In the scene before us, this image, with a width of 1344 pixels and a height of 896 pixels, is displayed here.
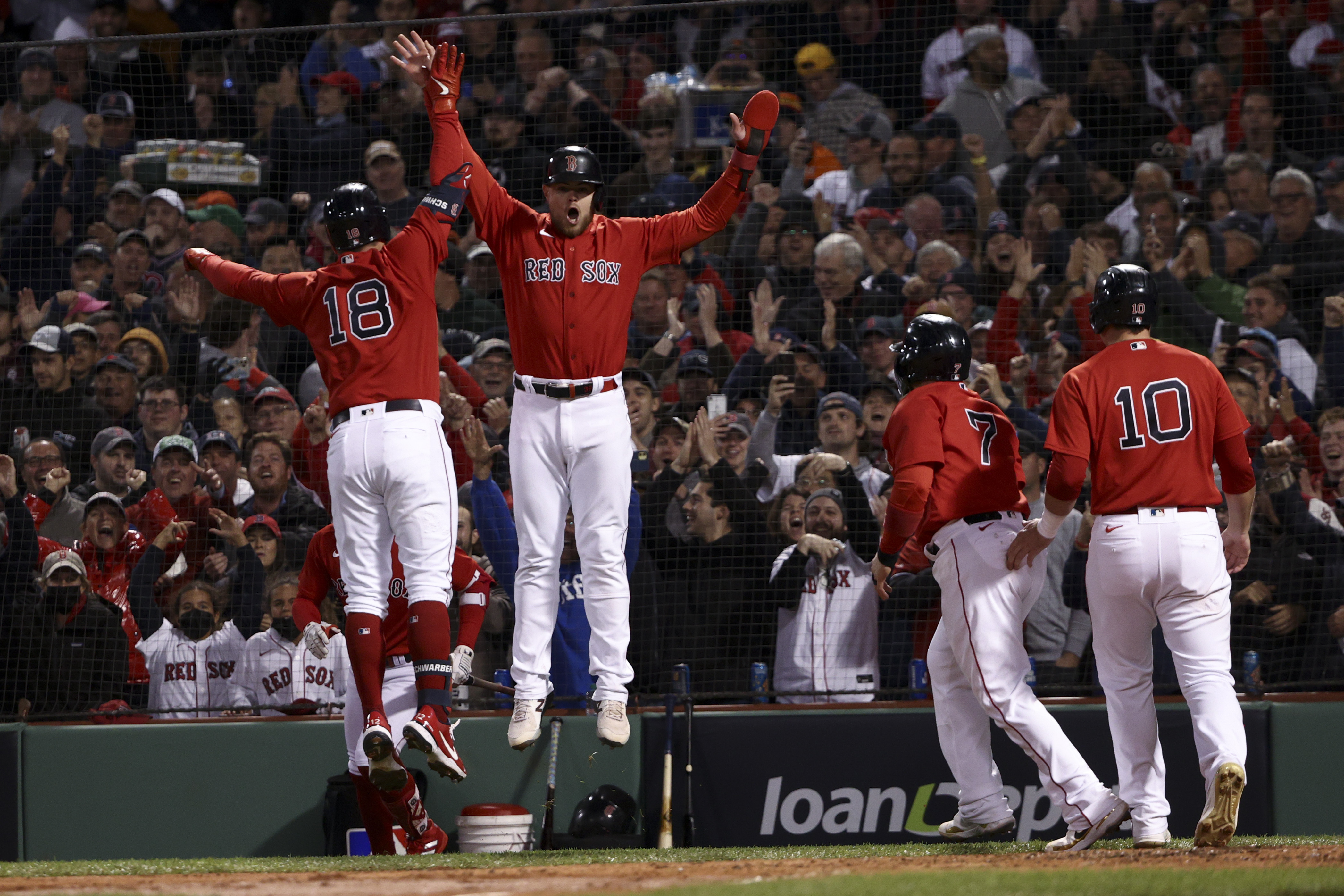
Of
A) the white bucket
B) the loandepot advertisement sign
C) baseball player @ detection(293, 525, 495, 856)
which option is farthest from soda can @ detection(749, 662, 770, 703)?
baseball player @ detection(293, 525, 495, 856)

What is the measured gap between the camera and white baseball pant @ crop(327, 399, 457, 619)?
226 inches

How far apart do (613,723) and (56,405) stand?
4.58 meters

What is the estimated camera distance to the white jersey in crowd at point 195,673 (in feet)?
25.1

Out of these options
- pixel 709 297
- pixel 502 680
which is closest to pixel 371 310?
pixel 502 680

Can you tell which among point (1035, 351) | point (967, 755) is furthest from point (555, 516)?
point (1035, 351)

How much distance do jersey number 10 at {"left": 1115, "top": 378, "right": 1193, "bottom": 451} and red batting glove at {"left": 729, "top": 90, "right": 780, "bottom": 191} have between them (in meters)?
1.70

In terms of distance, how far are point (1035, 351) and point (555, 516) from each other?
3731 millimetres

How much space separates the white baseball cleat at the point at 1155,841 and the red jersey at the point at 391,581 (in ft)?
9.82

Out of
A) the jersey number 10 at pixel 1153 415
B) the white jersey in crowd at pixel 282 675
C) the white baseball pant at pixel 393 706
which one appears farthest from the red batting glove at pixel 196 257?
the jersey number 10 at pixel 1153 415

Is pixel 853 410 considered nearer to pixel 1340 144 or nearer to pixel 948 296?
pixel 948 296

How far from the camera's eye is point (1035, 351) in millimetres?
8438

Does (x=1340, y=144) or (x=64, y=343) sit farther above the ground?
(x=1340, y=144)

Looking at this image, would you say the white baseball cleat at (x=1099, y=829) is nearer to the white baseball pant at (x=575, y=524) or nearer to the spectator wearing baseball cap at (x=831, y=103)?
the white baseball pant at (x=575, y=524)

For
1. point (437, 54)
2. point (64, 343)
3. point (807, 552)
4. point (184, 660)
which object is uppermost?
point (437, 54)
